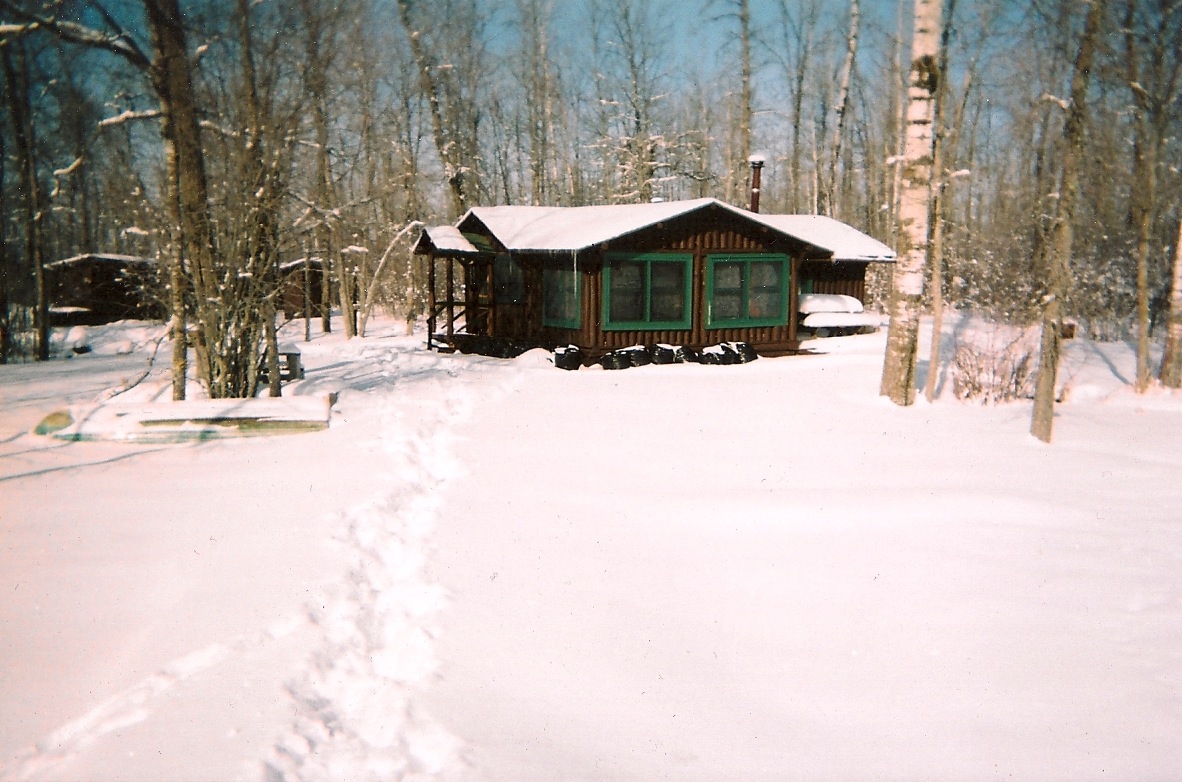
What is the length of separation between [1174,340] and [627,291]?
10237 mm

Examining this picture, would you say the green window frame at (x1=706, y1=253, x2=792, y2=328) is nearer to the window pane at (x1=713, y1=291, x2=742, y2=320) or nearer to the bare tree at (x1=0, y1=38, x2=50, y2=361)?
the window pane at (x1=713, y1=291, x2=742, y2=320)

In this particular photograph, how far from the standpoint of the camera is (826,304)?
21859 mm

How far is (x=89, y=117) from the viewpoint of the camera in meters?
26.5

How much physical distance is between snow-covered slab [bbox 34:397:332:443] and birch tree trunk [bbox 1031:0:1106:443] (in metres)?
8.34

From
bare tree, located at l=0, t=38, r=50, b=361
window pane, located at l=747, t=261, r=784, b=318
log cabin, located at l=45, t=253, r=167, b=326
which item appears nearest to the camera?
window pane, located at l=747, t=261, r=784, b=318

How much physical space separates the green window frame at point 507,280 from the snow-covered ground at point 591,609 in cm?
1114

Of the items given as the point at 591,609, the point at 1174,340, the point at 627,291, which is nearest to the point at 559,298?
the point at 627,291

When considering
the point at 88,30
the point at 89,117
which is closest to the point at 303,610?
the point at 88,30

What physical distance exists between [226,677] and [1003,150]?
4360 cm

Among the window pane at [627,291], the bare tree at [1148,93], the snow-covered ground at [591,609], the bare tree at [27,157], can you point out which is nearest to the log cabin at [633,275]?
the window pane at [627,291]

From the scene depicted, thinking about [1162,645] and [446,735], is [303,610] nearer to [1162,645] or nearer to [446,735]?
[446,735]

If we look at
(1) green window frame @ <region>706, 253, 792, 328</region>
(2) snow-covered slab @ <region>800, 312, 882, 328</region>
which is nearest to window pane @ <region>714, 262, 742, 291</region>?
(1) green window frame @ <region>706, 253, 792, 328</region>

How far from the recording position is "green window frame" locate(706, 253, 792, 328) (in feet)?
59.0

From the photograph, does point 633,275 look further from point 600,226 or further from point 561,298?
point 561,298
